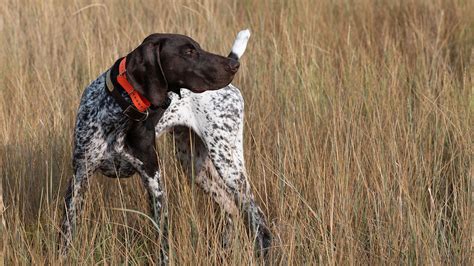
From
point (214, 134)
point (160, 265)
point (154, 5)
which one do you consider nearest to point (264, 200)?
point (214, 134)

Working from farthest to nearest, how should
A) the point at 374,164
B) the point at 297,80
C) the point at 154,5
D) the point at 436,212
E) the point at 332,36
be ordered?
the point at 154,5 → the point at 332,36 → the point at 297,80 → the point at 374,164 → the point at 436,212

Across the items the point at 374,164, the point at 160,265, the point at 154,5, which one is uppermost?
the point at 154,5

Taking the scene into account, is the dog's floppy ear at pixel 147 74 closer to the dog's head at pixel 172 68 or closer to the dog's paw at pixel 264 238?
the dog's head at pixel 172 68

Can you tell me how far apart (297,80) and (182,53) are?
164cm

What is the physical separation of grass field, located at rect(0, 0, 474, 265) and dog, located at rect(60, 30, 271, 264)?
0.38ft

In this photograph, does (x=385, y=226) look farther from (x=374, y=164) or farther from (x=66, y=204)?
(x=66, y=204)

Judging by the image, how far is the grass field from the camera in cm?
386

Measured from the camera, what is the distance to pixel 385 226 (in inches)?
156

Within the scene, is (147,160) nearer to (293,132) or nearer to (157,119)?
(157,119)

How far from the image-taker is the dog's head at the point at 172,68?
156 inches

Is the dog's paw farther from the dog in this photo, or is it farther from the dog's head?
the dog's head

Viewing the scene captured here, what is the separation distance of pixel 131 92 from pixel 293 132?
1.14 m

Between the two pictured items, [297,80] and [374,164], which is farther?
[297,80]

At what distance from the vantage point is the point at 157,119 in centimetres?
439
